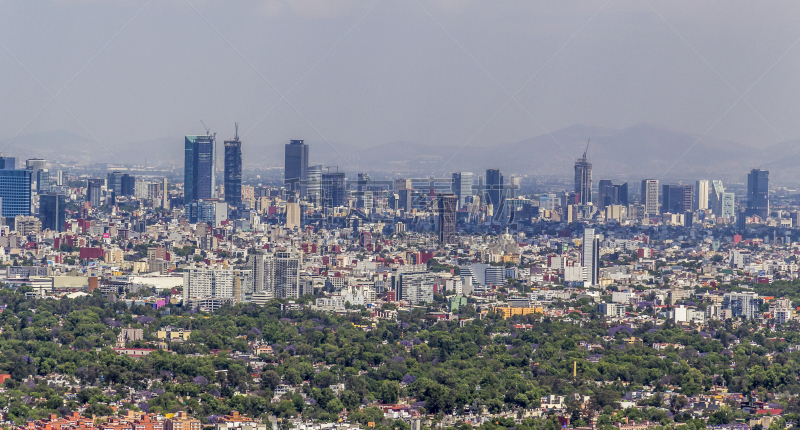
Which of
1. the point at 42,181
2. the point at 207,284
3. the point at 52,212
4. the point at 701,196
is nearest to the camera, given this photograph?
the point at 207,284

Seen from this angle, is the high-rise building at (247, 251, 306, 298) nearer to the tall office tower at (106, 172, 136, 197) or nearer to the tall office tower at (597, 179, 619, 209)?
the tall office tower at (106, 172, 136, 197)

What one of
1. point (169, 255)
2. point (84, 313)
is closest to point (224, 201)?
point (169, 255)

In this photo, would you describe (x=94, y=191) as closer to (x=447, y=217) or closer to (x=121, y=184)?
(x=121, y=184)

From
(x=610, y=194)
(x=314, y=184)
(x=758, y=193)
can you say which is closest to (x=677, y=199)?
(x=610, y=194)

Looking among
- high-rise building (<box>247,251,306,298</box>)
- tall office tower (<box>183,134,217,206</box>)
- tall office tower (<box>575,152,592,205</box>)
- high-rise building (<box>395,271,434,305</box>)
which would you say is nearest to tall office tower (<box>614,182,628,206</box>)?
tall office tower (<box>575,152,592,205</box>)

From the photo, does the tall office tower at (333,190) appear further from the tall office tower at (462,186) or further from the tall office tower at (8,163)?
the tall office tower at (8,163)

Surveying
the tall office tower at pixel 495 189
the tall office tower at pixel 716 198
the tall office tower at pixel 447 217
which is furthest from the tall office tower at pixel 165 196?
the tall office tower at pixel 716 198
